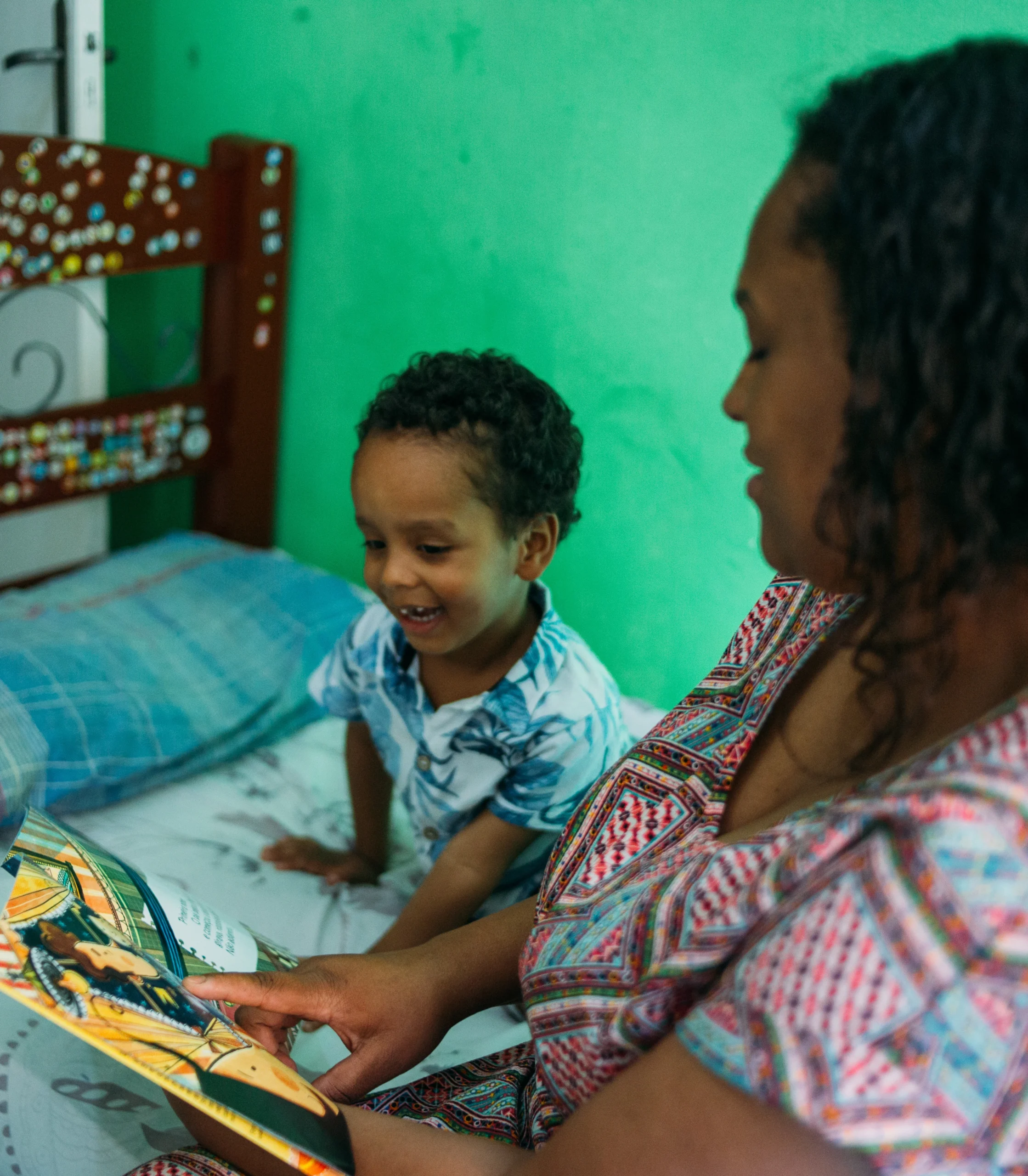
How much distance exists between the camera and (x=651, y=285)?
5.39 feet

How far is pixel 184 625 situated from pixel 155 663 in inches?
4.2

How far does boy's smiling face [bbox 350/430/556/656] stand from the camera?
1.19m

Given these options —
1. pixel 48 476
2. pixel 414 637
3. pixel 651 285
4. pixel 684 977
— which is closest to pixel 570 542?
pixel 651 285

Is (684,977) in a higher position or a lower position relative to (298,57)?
lower

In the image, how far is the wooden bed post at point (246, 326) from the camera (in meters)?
1.90

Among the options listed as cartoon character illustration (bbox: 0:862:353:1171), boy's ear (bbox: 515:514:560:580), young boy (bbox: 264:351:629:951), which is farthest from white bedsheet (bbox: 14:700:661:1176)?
boy's ear (bbox: 515:514:560:580)

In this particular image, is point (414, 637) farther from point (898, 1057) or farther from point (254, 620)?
point (898, 1057)

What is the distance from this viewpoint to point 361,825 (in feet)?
4.79

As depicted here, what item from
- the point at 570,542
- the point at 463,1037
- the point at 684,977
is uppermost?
the point at 684,977

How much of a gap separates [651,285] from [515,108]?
34 cm

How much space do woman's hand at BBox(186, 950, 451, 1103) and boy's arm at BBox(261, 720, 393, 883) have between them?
530 mm

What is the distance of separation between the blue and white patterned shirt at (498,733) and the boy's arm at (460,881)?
2 centimetres

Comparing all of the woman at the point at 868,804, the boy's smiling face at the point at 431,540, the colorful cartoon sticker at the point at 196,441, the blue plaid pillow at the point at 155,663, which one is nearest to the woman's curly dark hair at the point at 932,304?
the woman at the point at 868,804

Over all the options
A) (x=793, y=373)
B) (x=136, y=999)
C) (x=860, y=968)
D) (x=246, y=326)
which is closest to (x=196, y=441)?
(x=246, y=326)
